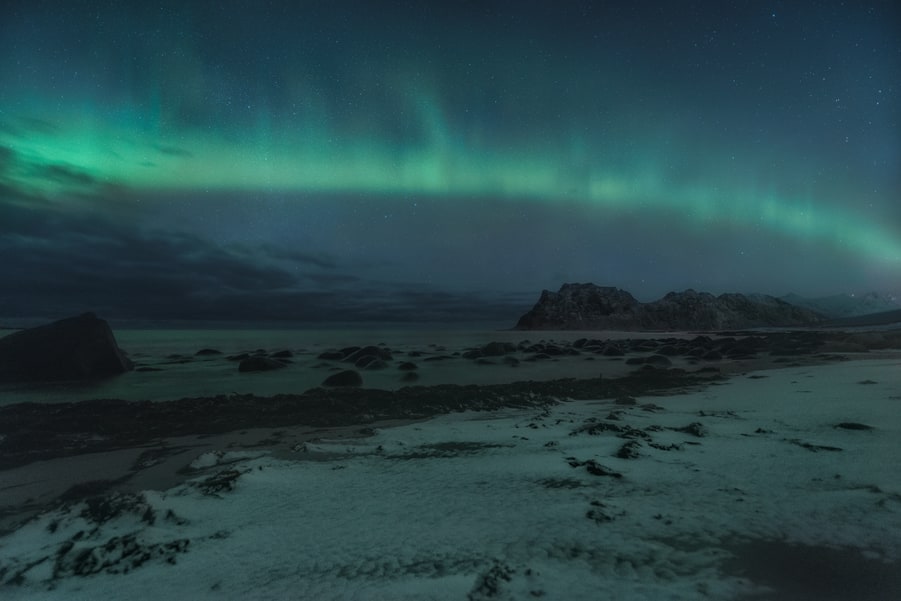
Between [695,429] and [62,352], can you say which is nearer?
[695,429]

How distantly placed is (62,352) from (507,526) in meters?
21.5

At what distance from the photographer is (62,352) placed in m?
18.1

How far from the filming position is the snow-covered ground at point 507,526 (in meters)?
3.22

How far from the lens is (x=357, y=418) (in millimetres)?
10594

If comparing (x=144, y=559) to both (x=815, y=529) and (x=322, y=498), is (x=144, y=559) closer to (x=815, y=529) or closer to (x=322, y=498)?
(x=322, y=498)

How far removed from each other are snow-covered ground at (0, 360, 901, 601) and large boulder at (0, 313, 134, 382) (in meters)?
15.9

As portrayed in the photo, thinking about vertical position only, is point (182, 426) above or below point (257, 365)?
above

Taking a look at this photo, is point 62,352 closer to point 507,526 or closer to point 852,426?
point 507,526

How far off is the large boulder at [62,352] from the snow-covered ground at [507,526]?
52.3ft

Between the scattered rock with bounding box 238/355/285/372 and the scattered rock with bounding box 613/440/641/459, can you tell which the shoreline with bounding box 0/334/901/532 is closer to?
the scattered rock with bounding box 613/440/641/459

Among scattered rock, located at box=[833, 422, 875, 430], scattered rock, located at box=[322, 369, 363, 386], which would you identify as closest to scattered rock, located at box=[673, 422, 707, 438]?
scattered rock, located at box=[833, 422, 875, 430]

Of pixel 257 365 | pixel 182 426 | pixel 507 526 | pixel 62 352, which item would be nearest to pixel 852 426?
pixel 507 526

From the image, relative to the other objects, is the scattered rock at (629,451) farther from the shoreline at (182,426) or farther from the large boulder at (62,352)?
the large boulder at (62,352)

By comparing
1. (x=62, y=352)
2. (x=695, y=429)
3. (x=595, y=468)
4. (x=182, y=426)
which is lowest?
(x=182, y=426)
